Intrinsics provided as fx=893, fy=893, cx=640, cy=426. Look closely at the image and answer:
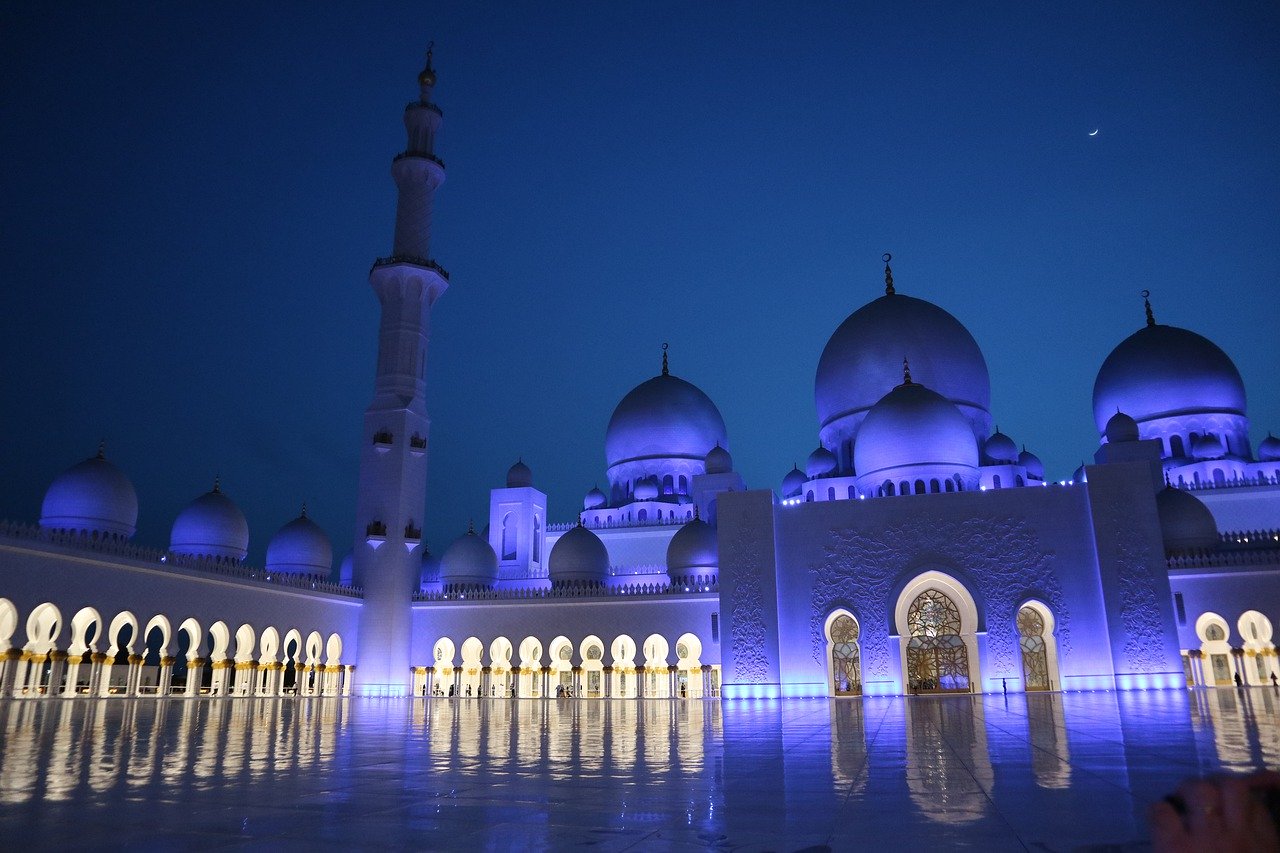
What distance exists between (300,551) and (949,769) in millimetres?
18723

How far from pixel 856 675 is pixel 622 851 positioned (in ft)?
47.8

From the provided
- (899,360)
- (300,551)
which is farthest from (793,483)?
(300,551)

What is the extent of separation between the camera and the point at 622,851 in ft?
7.27

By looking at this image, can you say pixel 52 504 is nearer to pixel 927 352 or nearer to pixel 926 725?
pixel 926 725

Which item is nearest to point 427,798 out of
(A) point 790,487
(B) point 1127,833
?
(B) point 1127,833

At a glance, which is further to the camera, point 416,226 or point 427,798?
point 416,226

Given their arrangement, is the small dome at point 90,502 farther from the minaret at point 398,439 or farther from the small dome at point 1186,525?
the small dome at point 1186,525

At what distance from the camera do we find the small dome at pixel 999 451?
801 inches

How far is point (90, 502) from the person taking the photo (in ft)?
55.1

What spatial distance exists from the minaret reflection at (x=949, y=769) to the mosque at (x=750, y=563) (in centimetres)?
870

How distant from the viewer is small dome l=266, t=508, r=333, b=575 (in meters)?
20.2

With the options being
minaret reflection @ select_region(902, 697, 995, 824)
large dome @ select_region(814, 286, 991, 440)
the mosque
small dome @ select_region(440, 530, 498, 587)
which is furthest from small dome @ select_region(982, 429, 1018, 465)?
minaret reflection @ select_region(902, 697, 995, 824)

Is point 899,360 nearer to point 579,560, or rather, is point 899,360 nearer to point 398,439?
point 579,560

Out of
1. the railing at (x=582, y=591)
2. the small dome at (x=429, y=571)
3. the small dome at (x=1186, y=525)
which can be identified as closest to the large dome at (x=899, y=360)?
the small dome at (x=1186, y=525)
